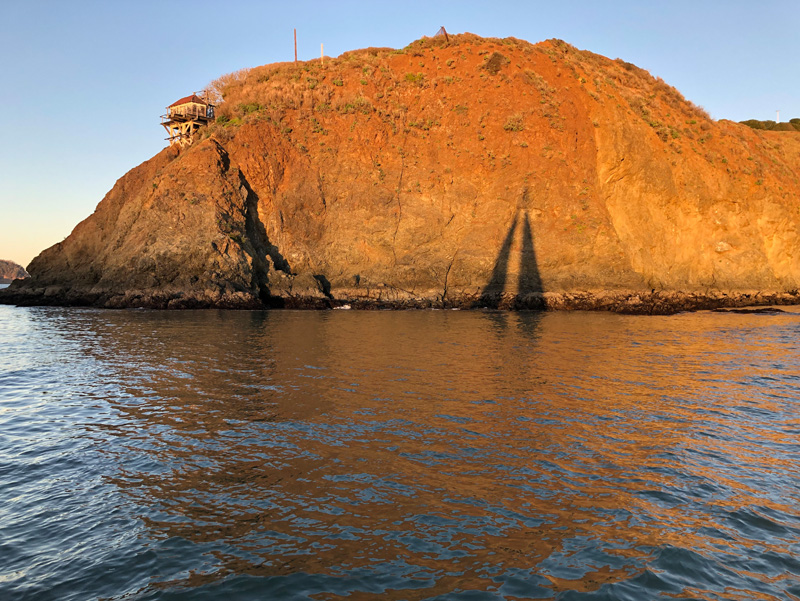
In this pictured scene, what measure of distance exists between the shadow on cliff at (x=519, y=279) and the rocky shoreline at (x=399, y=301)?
78 mm

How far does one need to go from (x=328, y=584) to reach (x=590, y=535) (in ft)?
9.27

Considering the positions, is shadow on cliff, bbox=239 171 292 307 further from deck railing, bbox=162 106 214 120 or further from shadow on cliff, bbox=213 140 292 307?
deck railing, bbox=162 106 214 120

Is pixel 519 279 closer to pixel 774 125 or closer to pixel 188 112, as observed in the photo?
pixel 188 112

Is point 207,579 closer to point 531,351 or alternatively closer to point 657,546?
point 657,546

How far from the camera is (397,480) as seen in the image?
6867mm

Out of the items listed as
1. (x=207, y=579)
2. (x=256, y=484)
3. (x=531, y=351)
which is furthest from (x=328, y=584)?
(x=531, y=351)

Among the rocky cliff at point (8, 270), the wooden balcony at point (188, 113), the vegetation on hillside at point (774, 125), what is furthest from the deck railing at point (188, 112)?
the rocky cliff at point (8, 270)

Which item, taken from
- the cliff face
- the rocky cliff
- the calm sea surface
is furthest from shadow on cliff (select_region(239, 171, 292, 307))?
the rocky cliff

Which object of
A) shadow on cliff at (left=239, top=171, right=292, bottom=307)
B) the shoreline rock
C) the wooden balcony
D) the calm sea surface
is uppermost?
the wooden balcony

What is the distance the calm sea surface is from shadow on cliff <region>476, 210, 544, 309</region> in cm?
2328

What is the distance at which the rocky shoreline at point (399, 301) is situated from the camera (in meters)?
35.7

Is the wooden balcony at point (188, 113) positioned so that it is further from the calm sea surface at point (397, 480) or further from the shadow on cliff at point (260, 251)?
the calm sea surface at point (397, 480)

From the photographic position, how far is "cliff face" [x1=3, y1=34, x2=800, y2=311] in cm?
3947

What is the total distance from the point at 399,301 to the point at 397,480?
3194cm
